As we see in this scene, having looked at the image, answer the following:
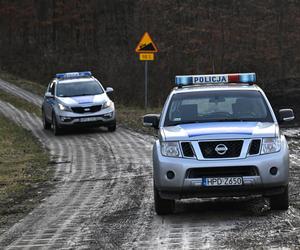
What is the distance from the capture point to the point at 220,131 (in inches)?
333

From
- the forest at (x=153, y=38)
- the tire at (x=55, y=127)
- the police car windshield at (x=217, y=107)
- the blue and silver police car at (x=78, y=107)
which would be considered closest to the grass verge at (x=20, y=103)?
the blue and silver police car at (x=78, y=107)

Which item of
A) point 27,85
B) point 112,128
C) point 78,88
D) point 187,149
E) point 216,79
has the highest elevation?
point 216,79

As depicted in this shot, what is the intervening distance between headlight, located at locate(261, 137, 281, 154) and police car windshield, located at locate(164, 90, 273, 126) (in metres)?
0.78

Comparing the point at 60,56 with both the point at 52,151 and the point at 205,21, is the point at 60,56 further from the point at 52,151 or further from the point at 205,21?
the point at 52,151

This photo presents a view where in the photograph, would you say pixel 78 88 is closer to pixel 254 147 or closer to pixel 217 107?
pixel 217 107

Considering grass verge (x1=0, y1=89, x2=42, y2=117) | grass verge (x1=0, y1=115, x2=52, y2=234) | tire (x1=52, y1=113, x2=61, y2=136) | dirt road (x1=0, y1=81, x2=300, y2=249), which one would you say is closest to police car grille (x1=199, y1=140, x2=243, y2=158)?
dirt road (x1=0, y1=81, x2=300, y2=249)

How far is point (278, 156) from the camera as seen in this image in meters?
8.34

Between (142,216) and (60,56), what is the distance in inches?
1761

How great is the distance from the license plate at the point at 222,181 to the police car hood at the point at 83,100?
516 inches

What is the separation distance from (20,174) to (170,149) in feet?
19.9

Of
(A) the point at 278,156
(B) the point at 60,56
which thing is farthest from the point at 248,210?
(B) the point at 60,56

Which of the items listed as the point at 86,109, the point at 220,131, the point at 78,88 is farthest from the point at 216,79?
the point at 78,88

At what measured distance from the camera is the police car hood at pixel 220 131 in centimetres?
834

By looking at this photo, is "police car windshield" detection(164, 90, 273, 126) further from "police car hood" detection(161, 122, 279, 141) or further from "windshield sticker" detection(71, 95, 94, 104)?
"windshield sticker" detection(71, 95, 94, 104)
